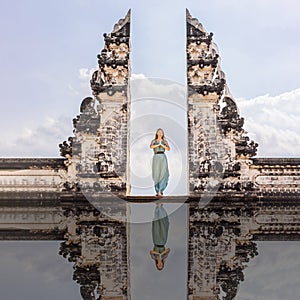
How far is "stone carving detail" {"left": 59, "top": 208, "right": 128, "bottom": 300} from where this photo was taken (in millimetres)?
3463

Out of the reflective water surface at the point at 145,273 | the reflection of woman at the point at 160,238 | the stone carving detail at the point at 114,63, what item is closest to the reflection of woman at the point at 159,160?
the stone carving detail at the point at 114,63

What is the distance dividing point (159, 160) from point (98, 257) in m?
6.98

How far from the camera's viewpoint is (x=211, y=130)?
39.9 feet

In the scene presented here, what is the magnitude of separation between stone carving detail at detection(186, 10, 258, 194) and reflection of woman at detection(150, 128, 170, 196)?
765 mm

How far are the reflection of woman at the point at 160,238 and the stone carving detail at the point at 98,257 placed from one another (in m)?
0.28

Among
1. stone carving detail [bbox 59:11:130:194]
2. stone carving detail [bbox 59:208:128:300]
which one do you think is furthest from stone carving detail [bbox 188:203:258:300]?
stone carving detail [bbox 59:11:130:194]

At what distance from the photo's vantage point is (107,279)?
3777mm

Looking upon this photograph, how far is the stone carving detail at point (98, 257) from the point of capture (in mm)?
3463

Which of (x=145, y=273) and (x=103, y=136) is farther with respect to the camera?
(x=103, y=136)

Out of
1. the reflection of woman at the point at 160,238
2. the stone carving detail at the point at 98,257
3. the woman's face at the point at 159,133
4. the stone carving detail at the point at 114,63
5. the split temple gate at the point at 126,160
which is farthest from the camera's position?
the stone carving detail at the point at 114,63

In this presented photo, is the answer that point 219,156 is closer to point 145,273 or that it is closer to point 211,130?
point 211,130

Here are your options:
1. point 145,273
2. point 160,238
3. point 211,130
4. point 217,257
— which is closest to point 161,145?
point 211,130

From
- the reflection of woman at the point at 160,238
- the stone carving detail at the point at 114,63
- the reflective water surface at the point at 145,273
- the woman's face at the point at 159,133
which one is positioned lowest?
the reflective water surface at the point at 145,273

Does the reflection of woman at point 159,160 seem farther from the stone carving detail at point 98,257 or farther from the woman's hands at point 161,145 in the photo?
the stone carving detail at point 98,257
